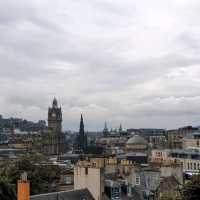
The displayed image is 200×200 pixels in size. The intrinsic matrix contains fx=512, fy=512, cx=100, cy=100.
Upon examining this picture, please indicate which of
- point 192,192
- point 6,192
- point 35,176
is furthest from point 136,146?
point 192,192

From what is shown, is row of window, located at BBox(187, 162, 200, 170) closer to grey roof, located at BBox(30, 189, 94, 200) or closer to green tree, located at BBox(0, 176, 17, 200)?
green tree, located at BBox(0, 176, 17, 200)

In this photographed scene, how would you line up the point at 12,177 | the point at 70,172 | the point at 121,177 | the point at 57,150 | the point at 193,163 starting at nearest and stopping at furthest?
the point at 121,177
the point at 12,177
the point at 70,172
the point at 193,163
the point at 57,150

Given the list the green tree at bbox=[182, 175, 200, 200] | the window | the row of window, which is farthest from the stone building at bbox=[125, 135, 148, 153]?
the green tree at bbox=[182, 175, 200, 200]

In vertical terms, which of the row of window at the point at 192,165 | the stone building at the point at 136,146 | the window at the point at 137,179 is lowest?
the row of window at the point at 192,165

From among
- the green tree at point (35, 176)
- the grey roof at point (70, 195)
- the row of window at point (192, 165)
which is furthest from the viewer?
the row of window at point (192, 165)

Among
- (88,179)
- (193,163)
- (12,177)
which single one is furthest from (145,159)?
(88,179)

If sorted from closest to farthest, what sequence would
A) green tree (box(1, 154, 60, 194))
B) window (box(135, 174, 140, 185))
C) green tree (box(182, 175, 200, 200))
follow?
green tree (box(182, 175, 200, 200)) → window (box(135, 174, 140, 185)) → green tree (box(1, 154, 60, 194))

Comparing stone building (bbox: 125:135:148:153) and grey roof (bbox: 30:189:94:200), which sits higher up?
stone building (bbox: 125:135:148:153)

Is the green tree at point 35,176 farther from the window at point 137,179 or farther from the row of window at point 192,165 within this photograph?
the row of window at point 192,165

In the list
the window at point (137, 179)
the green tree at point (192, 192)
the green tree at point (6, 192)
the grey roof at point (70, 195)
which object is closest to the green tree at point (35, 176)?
the green tree at point (6, 192)

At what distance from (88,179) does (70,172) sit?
31005 mm

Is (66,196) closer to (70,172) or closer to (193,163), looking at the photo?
(70,172)

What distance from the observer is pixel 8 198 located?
5341cm

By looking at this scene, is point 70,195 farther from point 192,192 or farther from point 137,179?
point 137,179
